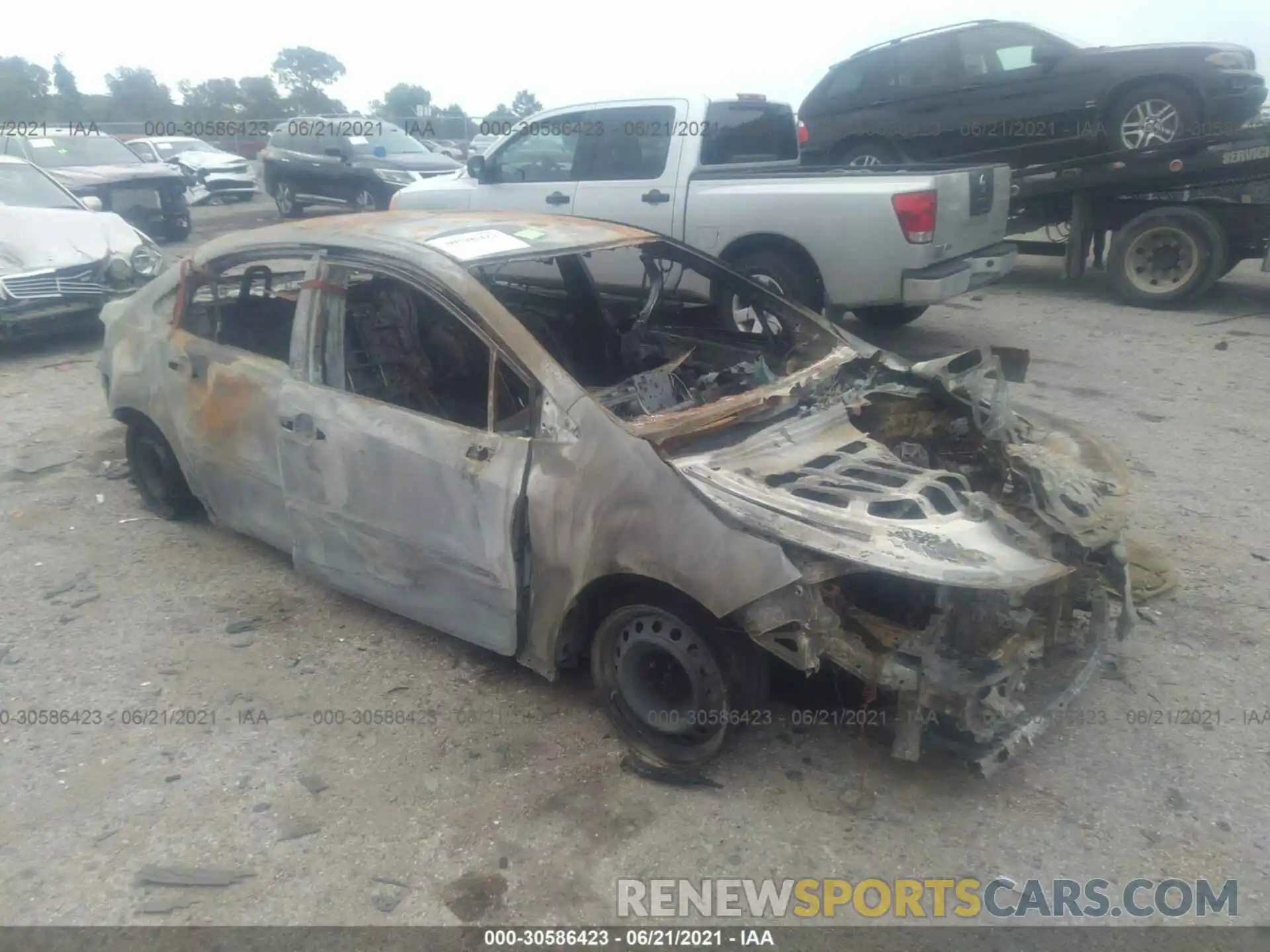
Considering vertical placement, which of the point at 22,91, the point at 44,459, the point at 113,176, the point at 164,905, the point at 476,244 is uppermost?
the point at 22,91

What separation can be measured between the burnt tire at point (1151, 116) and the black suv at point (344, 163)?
32.2 ft

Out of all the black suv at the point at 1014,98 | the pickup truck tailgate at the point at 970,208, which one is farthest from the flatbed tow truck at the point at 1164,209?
the pickup truck tailgate at the point at 970,208

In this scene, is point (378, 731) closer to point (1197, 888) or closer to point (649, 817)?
point (649, 817)

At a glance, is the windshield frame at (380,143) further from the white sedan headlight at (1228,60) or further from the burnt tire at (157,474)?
the burnt tire at (157,474)

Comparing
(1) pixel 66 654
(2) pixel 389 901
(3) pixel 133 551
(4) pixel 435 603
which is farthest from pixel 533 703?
(3) pixel 133 551

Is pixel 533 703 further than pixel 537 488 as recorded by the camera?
Yes

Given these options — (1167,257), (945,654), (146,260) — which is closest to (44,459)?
(146,260)

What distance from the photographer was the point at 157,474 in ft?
15.3

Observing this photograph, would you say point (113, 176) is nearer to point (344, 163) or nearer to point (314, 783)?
point (344, 163)

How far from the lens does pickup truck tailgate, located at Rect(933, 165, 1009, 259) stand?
6.51 metres

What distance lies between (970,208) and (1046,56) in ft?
13.4

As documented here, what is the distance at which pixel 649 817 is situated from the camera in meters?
2.76

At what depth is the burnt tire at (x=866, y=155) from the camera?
34.7 ft

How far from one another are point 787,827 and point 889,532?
2.97 feet
